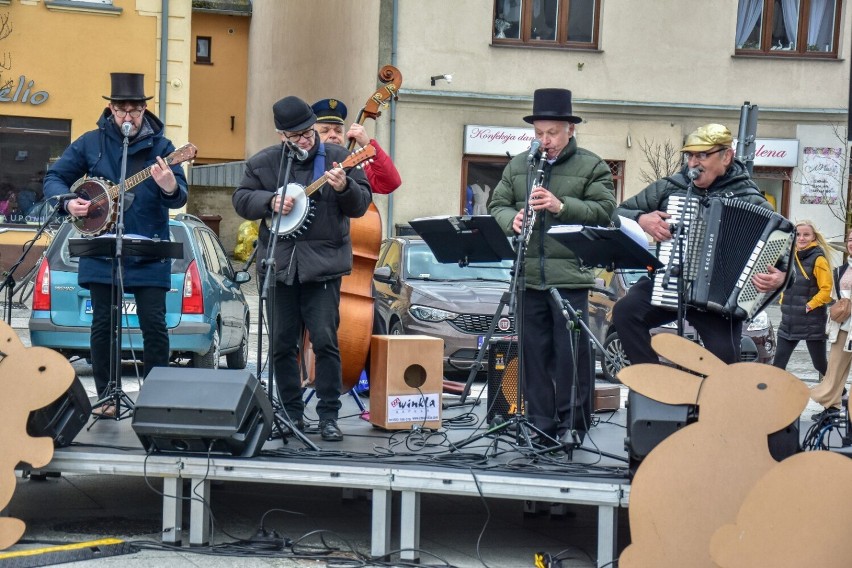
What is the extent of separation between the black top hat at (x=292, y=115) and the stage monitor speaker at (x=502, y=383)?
2023mm

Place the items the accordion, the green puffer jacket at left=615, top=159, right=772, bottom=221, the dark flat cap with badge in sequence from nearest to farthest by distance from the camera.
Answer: the accordion < the green puffer jacket at left=615, top=159, right=772, bottom=221 < the dark flat cap with badge

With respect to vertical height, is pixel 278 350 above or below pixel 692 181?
below

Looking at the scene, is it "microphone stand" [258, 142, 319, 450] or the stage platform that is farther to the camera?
"microphone stand" [258, 142, 319, 450]

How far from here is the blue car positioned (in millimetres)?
11422

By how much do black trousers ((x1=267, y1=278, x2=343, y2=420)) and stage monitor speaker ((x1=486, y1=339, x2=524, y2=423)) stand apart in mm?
1161

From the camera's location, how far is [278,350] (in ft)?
24.4

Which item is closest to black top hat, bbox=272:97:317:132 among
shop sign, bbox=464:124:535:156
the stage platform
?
the stage platform

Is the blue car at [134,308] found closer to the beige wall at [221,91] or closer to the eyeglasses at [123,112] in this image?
the eyeglasses at [123,112]

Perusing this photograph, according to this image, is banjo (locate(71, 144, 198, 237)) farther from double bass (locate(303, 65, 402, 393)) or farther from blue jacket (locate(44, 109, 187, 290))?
double bass (locate(303, 65, 402, 393))

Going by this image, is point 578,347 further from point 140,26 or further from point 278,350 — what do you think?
point 140,26

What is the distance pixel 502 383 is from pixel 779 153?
1807 cm

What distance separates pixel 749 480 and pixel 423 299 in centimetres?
772

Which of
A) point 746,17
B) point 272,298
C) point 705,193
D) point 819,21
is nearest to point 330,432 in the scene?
point 272,298

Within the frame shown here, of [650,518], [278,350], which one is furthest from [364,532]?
[650,518]
